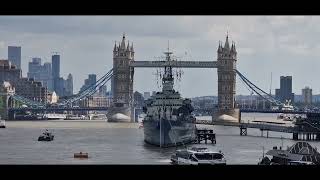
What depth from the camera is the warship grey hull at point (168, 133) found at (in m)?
36.2

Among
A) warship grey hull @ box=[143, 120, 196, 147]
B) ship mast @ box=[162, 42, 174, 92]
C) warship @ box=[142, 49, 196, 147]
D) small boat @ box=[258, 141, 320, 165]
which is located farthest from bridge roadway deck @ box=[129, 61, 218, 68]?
small boat @ box=[258, 141, 320, 165]

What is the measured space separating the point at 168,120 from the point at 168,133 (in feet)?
3.25

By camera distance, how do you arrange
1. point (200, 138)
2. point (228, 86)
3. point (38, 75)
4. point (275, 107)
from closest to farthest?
point (200, 138), point (228, 86), point (275, 107), point (38, 75)

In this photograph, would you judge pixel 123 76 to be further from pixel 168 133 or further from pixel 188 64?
pixel 168 133

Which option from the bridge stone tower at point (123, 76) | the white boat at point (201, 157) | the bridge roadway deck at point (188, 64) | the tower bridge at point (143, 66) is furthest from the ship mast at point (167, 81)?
the bridge stone tower at point (123, 76)

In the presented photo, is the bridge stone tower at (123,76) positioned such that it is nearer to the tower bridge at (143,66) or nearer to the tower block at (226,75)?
the tower bridge at (143,66)

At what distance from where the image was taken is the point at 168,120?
3712 centimetres

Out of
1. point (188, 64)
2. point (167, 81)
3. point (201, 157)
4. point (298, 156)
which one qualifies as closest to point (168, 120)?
point (167, 81)
